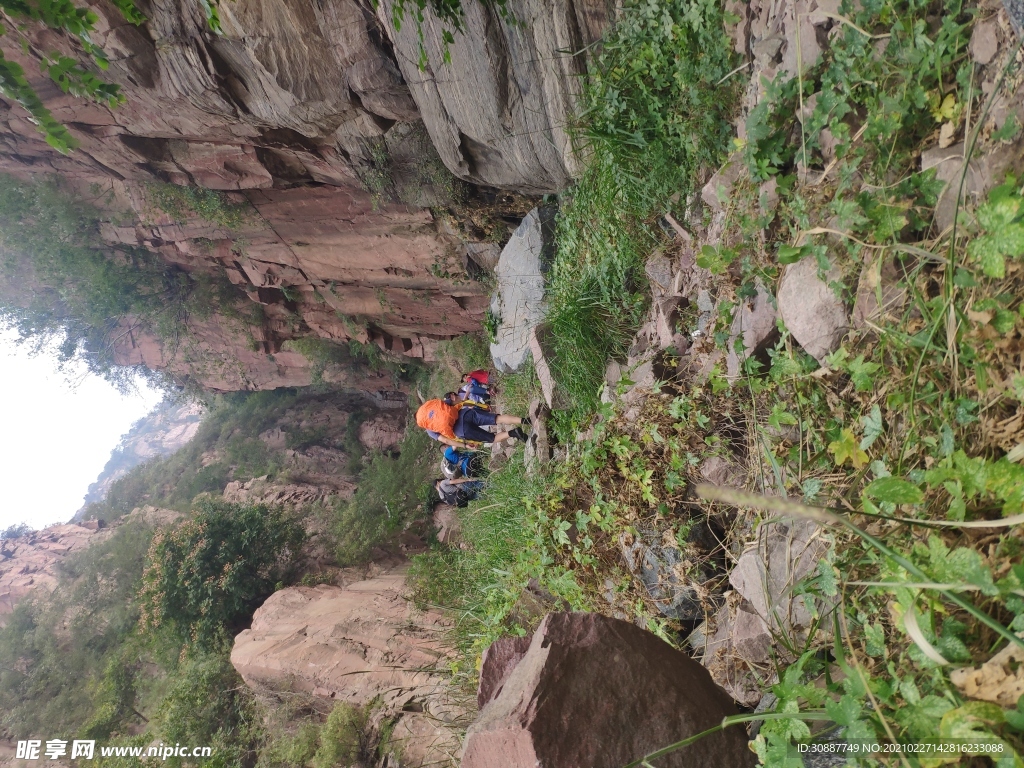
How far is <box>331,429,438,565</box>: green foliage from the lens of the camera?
10086mm

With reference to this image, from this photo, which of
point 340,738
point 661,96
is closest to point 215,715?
point 340,738

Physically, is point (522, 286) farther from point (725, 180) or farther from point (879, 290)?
point (879, 290)

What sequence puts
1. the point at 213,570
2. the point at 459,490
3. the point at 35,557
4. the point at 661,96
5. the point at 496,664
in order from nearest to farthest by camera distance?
the point at 496,664 → the point at 661,96 → the point at 459,490 → the point at 213,570 → the point at 35,557

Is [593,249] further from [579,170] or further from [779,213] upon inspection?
[779,213]

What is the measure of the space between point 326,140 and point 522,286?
3.11 metres

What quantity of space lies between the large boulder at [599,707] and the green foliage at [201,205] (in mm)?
8685

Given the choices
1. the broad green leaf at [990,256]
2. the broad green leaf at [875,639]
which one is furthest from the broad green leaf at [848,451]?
the broad green leaf at [990,256]

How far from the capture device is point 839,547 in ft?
6.14

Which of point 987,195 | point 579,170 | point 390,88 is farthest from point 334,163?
point 987,195

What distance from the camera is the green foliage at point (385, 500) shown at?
10086 millimetres

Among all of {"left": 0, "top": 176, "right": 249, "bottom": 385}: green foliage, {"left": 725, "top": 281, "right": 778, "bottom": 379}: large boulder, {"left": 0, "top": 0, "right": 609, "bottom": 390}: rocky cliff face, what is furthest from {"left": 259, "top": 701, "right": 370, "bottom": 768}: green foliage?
{"left": 0, "top": 176, "right": 249, "bottom": 385}: green foliage

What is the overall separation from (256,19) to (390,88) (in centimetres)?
129

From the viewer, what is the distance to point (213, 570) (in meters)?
9.32

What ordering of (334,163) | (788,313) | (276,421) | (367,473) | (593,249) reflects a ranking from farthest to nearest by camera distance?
(276,421) → (367,473) → (334,163) → (593,249) → (788,313)
